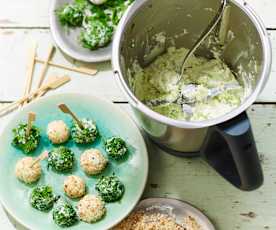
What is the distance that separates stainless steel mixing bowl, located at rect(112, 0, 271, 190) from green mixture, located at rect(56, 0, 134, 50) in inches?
5.5

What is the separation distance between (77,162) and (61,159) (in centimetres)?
4

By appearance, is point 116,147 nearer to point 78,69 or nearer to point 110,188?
point 110,188

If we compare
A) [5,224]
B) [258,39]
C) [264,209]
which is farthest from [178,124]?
[5,224]

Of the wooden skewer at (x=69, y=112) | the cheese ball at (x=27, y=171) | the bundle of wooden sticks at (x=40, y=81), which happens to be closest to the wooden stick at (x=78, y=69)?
the bundle of wooden sticks at (x=40, y=81)

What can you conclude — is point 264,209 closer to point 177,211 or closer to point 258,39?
point 177,211

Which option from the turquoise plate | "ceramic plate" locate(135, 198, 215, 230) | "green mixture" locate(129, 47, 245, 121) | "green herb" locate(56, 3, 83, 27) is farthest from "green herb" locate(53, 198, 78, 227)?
"green herb" locate(56, 3, 83, 27)

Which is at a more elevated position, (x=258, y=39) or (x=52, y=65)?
(x=258, y=39)

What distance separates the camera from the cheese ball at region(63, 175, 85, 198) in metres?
1.13

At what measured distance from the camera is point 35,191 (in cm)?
113

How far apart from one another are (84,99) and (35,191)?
8.1 inches

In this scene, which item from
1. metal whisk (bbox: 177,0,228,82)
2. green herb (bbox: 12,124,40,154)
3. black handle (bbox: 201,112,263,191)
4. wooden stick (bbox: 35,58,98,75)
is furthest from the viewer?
wooden stick (bbox: 35,58,98,75)

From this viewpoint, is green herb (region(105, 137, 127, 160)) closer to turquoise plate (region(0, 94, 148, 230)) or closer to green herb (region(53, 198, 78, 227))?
turquoise plate (region(0, 94, 148, 230))

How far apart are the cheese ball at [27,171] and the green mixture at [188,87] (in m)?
0.24

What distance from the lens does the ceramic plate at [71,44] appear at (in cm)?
125
